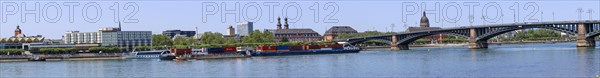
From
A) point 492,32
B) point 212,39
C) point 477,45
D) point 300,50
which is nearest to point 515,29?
point 492,32

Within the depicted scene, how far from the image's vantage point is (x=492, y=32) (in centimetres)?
12312

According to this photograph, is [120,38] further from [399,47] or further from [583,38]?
[583,38]

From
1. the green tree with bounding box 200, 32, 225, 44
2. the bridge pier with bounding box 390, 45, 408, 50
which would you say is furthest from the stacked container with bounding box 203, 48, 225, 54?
the green tree with bounding box 200, 32, 225, 44

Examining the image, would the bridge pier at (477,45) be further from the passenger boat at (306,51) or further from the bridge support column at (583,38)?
the passenger boat at (306,51)

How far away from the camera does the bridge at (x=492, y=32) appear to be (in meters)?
114

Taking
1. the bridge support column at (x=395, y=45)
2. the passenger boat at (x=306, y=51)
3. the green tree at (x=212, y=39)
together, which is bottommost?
the passenger boat at (x=306, y=51)

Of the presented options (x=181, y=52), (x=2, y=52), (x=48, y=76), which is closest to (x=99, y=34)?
(x=2, y=52)

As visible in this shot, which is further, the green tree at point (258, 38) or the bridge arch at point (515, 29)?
the green tree at point (258, 38)

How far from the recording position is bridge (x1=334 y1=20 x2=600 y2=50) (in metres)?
114

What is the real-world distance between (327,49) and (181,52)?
31.2 meters

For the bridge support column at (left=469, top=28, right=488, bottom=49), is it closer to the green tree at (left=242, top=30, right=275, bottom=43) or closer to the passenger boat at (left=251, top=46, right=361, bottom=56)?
the passenger boat at (left=251, top=46, right=361, bottom=56)

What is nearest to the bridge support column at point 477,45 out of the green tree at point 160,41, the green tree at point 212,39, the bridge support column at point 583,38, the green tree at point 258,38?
the bridge support column at point 583,38

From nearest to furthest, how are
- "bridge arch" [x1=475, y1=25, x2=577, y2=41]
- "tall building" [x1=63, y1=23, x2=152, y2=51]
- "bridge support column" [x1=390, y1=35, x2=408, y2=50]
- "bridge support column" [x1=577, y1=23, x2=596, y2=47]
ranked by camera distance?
"bridge support column" [x1=577, y1=23, x2=596, y2=47] < "bridge arch" [x1=475, y1=25, x2=577, y2=41] < "bridge support column" [x1=390, y1=35, x2=408, y2=50] < "tall building" [x1=63, y1=23, x2=152, y2=51]

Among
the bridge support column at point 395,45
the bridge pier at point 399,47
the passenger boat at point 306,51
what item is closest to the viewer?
the passenger boat at point 306,51
